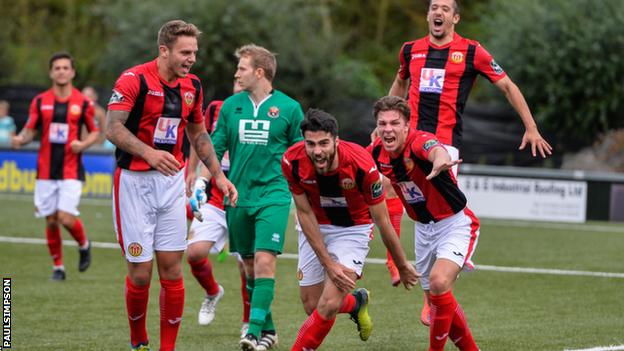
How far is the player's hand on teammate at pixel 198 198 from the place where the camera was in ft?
25.7

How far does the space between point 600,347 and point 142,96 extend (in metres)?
3.87

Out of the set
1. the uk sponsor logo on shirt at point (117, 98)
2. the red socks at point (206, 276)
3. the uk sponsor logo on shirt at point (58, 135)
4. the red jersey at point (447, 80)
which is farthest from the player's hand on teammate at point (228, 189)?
the uk sponsor logo on shirt at point (58, 135)

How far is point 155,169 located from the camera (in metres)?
7.27

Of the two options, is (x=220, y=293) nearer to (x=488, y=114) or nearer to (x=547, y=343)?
(x=547, y=343)

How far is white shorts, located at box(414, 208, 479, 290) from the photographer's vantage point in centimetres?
729

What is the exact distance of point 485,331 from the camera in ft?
28.8

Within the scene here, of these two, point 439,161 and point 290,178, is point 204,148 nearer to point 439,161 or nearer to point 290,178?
point 290,178

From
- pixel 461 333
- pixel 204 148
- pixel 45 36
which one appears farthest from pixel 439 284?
pixel 45 36

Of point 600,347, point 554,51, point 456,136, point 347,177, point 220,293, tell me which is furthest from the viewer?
point 554,51

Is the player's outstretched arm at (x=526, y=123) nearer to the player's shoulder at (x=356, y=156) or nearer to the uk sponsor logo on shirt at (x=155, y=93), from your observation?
the player's shoulder at (x=356, y=156)

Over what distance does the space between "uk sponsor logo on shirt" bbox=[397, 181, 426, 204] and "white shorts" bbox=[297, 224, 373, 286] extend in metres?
0.38

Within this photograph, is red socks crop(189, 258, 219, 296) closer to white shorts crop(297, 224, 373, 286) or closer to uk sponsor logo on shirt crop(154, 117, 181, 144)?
white shorts crop(297, 224, 373, 286)

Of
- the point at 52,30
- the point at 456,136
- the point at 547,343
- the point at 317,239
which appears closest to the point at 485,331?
the point at 547,343

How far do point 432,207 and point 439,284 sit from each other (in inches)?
22.6
